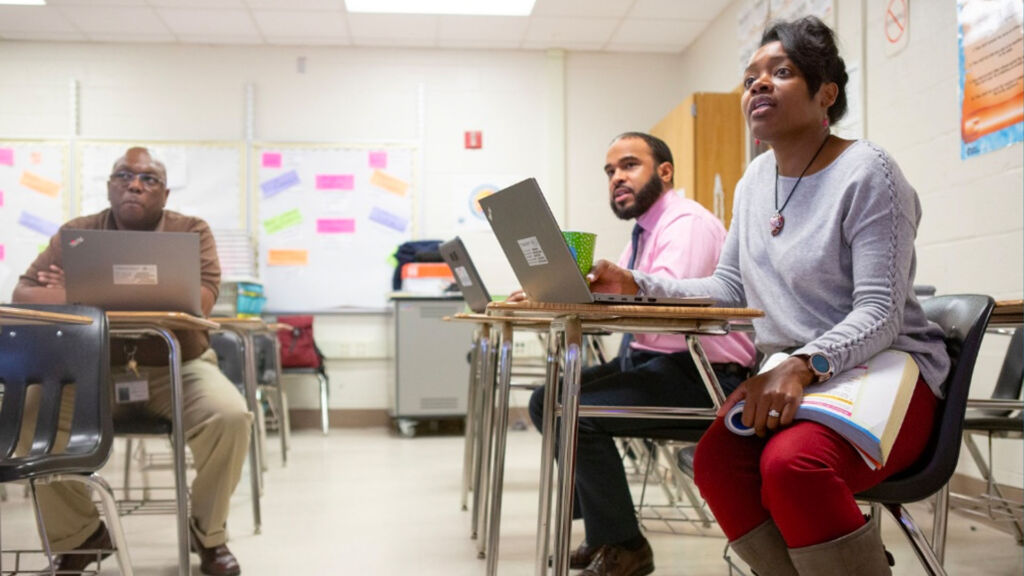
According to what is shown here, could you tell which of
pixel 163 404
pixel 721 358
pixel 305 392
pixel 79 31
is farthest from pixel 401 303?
pixel 721 358

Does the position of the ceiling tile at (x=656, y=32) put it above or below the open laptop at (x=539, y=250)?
above

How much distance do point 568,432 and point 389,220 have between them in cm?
468

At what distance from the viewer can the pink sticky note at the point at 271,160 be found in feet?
19.8

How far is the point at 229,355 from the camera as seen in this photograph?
12.3ft

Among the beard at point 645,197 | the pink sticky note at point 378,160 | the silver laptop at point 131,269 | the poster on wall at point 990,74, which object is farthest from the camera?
the pink sticky note at point 378,160

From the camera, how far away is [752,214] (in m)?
1.59

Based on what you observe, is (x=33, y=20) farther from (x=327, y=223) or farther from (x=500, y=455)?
(x=500, y=455)

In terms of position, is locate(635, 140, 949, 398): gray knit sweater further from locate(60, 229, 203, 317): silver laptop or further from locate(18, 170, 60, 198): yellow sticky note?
locate(18, 170, 60, 198): yellow sticky note

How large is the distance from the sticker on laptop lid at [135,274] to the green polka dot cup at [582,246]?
1.21 meters

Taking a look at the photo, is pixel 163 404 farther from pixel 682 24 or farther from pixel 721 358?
pixel 682 24

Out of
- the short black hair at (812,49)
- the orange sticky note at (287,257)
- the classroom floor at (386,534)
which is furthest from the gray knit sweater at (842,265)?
the orange sticky note at (287,257)

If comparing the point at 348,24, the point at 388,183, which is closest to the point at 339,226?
the point at 388,183

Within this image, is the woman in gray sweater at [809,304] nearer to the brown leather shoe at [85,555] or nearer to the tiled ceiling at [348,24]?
the brown leather shoe at [85,555]

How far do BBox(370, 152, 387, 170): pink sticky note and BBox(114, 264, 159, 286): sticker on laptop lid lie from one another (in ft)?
13.0
